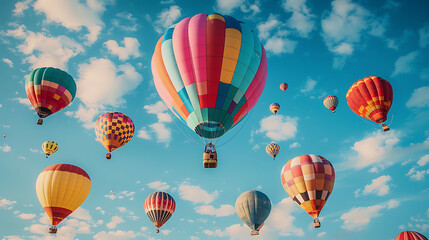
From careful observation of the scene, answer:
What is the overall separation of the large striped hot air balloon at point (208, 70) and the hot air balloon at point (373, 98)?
31.4 feet

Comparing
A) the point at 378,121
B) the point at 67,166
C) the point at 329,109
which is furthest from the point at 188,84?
the point at 329,109

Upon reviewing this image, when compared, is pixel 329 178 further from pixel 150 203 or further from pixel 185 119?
pixel 150 203

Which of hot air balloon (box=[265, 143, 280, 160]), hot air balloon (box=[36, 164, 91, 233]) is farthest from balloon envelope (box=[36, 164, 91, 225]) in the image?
hot air balloon (box=[265, 143, 280, 160])

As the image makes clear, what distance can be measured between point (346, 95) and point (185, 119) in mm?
13248

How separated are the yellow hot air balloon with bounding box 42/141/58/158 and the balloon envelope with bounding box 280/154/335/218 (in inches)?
787

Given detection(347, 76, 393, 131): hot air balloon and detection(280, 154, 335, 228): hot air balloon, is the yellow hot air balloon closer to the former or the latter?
detection(280, 154, 335, 228): hot air balloon

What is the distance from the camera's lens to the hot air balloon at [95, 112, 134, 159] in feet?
71.7

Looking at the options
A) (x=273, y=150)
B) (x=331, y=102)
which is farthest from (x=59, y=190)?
(x=331, y=102)

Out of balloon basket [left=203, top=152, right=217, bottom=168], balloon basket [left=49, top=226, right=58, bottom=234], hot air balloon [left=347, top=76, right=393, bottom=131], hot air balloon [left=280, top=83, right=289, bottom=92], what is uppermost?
hot air balloon [left=280, top=83, right=289, bottom=92]

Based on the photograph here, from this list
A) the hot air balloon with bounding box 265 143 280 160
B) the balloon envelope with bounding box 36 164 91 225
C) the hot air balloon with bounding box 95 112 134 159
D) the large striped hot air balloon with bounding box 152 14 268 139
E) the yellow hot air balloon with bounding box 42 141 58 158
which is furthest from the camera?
the hot air balloon with bounding box 265 143 280 160

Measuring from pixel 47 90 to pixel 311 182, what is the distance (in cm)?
1688

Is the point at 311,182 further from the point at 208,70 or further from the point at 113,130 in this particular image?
the point at 113,130

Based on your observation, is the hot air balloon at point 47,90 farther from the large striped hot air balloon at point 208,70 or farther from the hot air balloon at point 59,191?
the large striped hot air balloon at point 208,70

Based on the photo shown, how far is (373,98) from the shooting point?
2106cm
